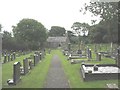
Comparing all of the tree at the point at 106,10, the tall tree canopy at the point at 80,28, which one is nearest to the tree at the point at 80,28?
the tall tree canopy at the point at 80,28

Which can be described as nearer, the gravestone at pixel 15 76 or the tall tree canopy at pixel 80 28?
the gravestone at pixel 15 76

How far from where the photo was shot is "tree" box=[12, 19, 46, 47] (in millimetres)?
86938

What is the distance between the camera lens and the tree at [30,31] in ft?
285

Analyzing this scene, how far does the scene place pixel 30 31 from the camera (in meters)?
87.6

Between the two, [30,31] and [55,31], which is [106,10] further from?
[55,31]

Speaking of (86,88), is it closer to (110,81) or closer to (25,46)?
(110,81)

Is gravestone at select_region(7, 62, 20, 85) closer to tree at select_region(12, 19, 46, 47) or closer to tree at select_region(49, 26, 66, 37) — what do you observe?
tree at select_region(12, 19, 46, 47)

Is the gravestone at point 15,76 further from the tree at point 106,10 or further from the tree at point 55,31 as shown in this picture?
the tree at point 55,31

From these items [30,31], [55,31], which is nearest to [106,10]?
[30,31]

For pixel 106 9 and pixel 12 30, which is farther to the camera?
pixel 12 30

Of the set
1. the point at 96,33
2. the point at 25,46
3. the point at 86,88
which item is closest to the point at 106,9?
the point at 86,88

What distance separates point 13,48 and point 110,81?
180 feet

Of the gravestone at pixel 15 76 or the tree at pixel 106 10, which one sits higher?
the tree at pixel 106 10

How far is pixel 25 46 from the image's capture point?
255 ft
